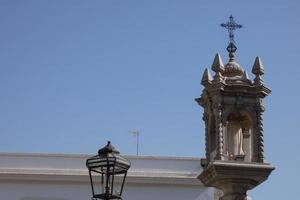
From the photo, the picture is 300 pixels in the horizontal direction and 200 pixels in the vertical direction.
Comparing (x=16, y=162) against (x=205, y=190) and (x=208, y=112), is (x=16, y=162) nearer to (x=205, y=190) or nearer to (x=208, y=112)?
(x=205, y=190)

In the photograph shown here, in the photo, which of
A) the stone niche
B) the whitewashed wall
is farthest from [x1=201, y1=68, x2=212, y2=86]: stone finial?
the whitewashed wall

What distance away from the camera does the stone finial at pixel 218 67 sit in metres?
11.9

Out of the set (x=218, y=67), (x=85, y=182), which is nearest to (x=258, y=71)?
(x=218, y=67)

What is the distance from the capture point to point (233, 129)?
1216cm

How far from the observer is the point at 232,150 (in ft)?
39.0

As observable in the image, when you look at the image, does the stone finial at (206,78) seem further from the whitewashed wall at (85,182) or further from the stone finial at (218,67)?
the whitewashed wall at (85,182)

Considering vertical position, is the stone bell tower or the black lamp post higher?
the stone bell tower

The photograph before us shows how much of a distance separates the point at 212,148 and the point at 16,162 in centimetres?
1502

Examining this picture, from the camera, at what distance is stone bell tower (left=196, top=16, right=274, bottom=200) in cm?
1137

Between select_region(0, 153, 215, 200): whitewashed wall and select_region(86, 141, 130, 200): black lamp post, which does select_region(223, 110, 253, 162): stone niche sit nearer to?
select_region(86, 141, 130, 200): black lamp post

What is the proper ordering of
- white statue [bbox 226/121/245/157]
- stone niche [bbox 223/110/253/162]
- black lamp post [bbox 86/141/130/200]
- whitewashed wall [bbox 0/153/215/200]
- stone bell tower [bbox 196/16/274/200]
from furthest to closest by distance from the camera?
whitewashed wall [bbox 0/153/215/200]
white statue [bbox 226/121/245/157]
stone niche [bbox 223/110/253/162]
stone bell tower [bbox 196/16/274/200]
black lamp post [bbox 86/141/130/200]

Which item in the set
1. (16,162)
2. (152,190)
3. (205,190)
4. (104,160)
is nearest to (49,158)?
(16,162)

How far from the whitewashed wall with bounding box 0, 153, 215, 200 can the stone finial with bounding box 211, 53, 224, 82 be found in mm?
13389

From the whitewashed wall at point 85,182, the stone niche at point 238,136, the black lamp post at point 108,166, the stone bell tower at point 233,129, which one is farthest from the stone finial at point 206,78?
the whitewashed wall at point 85,182
